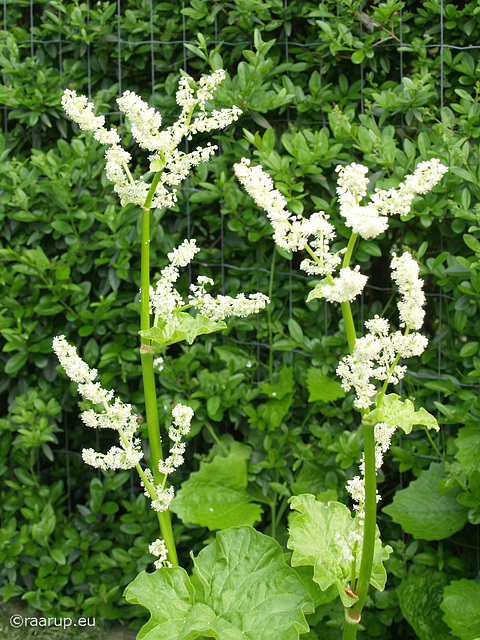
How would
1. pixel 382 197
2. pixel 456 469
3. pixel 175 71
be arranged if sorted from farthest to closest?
pixel 175 71 → pixel 456 469 → pixel 382 197

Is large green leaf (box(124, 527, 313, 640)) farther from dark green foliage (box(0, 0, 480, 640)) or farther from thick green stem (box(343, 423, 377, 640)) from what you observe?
dark green foliage (box(0, 0, 480, 640))

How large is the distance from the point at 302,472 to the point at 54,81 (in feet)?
6.48

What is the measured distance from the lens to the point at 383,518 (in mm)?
2535

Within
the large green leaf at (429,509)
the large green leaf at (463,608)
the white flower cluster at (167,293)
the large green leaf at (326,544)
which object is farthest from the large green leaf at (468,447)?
the white flower cluster at (167,293)

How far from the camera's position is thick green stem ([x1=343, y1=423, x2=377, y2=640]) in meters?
1.39

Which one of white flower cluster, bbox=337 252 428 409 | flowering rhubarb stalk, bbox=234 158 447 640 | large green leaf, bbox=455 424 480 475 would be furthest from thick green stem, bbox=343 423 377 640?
large green leaf, bbox=455 424 480 475

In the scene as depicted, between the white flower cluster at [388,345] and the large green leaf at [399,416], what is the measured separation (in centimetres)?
4

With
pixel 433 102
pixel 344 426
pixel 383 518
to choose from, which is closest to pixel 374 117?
pixel 433 102

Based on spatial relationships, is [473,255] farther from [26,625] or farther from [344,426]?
[26,625]

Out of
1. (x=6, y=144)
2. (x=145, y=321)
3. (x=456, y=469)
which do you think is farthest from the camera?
(x=6, y=144)

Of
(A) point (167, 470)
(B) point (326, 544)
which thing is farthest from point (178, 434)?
(B) point (326, 544)

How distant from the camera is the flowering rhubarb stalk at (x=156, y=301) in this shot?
153 centimetres

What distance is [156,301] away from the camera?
1.69 meters

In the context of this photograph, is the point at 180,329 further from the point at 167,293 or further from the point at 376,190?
the point at 376,190
